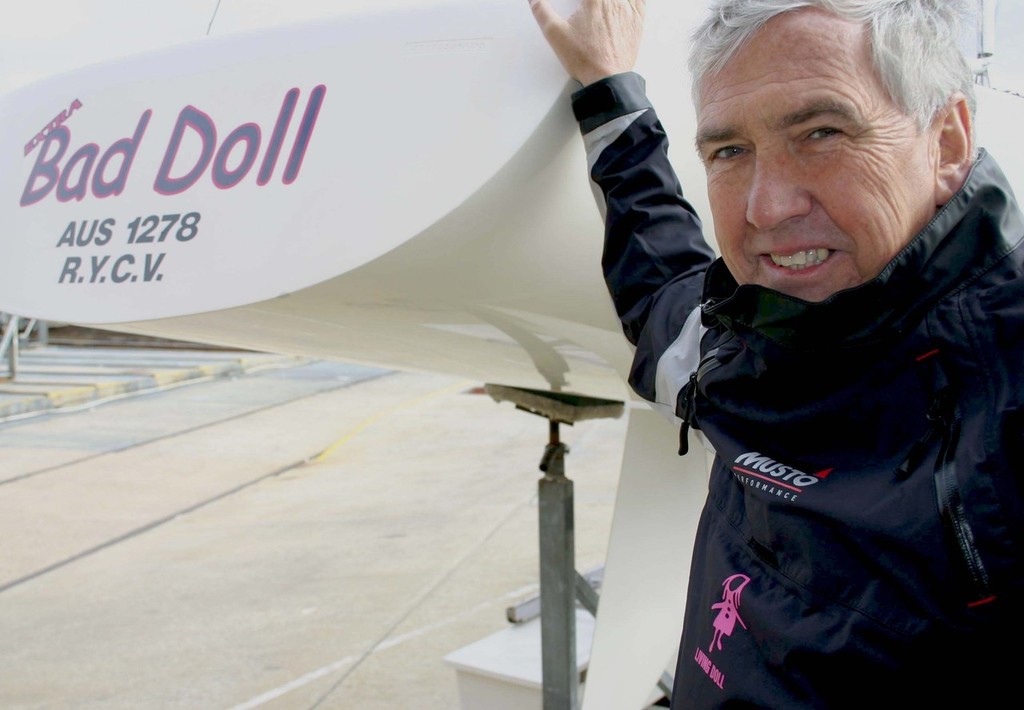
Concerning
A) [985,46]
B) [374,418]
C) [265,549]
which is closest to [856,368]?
[985,46]

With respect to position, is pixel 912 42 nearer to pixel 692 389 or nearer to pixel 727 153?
pixel 727 153

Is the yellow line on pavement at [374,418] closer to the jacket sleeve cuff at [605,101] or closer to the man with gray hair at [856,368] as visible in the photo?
the jacket sleeve cuff at [605,101]

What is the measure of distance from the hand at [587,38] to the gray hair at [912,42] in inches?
16.3

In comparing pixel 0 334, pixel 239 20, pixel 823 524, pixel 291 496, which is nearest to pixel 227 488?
pixel 291 496

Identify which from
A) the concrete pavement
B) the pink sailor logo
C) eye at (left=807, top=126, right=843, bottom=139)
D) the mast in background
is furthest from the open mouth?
the concrete pavement

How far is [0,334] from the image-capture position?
12.4 m

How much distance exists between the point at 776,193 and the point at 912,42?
17 centimetres

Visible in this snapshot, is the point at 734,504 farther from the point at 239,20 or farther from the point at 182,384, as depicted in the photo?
the point at 182,384

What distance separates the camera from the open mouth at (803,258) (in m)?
0.97

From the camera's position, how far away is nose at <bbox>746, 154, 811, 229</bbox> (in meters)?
0.97

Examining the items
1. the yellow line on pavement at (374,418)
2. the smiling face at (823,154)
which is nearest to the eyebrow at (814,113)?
the smiling face at (823,154)

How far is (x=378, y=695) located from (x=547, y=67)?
2536 millimetres

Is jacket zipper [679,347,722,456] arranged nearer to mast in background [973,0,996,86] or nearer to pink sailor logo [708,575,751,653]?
pink sailor logo [708,575,751,653]

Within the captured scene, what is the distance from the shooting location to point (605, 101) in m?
1.37
